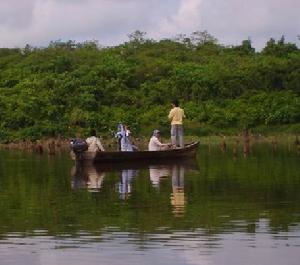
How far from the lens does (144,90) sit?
167 ft

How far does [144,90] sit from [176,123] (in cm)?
2538

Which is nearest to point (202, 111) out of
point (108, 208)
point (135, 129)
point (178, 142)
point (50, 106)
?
point (135, 129)

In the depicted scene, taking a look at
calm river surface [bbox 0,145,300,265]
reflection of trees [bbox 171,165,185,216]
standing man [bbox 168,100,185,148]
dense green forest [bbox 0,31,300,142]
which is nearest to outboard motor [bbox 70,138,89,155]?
standing man [bbox 168,100,185,148]

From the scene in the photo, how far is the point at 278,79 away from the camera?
51.2 metres

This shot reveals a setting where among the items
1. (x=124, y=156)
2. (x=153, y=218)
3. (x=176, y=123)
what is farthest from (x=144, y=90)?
(x=153, y=218)

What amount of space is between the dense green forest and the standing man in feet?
61.5

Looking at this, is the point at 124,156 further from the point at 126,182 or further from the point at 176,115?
the point at 126,182

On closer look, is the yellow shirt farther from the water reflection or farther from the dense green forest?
the dense green forest

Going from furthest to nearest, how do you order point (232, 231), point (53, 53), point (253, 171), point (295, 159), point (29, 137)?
1. point (53, 53)
2. point (29, 137)
3. point (295, 159)
4. point (253, 171)
5. point (232, 231)

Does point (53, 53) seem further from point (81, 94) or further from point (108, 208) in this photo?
point (108, 208)

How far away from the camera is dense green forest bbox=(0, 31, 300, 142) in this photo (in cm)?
4609

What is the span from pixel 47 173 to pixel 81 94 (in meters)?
28.5

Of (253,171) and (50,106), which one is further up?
(50,106)

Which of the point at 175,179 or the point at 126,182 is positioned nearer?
the point at 126,182
